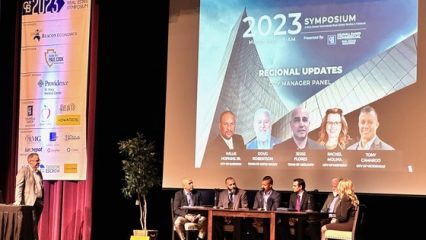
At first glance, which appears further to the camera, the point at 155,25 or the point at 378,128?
the point at 155,25

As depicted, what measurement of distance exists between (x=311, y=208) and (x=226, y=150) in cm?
145

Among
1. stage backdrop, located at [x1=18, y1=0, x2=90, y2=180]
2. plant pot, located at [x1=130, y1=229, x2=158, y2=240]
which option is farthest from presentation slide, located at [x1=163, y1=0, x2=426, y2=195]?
stage backdrop, located at [x1=18, y1=0, x2=90, y2=180]

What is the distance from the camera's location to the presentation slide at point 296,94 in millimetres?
7656

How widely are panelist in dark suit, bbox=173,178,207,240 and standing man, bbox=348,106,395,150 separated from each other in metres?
2.03

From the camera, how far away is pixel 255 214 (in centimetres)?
759

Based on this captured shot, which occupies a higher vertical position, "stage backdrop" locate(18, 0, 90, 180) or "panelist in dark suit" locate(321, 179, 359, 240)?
"stage backdrop" locate(18, 0, 90, 180)

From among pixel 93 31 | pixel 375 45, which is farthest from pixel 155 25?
pixel 375 45

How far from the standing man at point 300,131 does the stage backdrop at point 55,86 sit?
A: 296cm

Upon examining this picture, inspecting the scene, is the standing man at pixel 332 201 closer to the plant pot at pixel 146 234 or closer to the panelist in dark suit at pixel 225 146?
the panelist in dark suit at pixel 225 146

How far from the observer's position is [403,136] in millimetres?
7590

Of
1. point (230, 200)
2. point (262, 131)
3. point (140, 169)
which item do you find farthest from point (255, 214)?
point (140, 169)

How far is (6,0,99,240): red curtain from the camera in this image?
9398 mm

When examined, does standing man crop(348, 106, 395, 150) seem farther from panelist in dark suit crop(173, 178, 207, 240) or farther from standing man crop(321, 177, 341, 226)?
panelist in dark suit crop(173, 178, 207, 240)

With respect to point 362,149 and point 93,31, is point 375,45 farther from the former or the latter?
point 93,31
